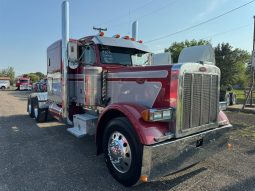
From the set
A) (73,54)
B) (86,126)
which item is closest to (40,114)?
(73,54)

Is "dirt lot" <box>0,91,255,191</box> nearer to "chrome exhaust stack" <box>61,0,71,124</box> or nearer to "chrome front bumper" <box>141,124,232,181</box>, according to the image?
"chrome front bumper" <box>141,124,232,181</box>

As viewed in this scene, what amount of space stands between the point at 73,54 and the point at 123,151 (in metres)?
2.74

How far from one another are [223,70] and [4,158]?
111 feet

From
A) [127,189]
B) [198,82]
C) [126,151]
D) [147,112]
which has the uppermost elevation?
[198,82]

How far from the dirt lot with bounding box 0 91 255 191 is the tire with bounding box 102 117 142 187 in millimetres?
219

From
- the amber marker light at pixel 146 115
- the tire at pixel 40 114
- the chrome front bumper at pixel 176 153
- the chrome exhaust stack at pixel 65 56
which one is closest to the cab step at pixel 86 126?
the chrome exhaust stack at pixel 65 56

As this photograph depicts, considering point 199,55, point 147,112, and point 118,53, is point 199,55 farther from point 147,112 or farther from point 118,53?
point 147,112

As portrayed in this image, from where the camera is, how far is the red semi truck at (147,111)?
10.0ft

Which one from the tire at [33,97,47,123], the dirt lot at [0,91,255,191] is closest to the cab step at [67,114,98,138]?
the dirt lot at [0,91,255,191]

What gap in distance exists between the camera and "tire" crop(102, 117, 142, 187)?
10.2 feet

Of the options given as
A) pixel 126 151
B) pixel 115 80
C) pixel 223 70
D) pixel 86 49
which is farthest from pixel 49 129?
pixel 223 70

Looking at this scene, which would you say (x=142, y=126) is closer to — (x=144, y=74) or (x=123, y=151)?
(x=123, y=151)

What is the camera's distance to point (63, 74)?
18.5 ft

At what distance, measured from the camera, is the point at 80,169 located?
3.97m
